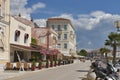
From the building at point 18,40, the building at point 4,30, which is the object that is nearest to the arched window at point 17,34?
the building at point 18,40

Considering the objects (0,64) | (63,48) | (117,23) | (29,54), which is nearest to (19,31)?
(29,54)

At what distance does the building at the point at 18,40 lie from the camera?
143 ft

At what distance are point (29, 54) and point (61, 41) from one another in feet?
201

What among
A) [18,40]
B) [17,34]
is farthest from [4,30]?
[18,40]

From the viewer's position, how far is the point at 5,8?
130 feet

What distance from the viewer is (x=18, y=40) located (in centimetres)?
4716

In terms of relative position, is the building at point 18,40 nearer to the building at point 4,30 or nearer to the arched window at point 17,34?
the arched window at point 17,34

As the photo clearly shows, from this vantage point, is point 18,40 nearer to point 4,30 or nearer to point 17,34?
point 17,34

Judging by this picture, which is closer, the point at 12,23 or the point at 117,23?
the point at 117,23

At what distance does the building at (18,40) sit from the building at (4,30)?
6.22 ft

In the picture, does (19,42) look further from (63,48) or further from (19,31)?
(63,48)

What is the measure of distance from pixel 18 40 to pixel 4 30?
763 centimetres

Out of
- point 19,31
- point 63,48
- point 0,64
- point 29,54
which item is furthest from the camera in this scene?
point 63,48

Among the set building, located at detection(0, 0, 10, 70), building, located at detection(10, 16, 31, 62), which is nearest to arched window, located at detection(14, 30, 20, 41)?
building, located at detection(10, 16, 31, 62)
